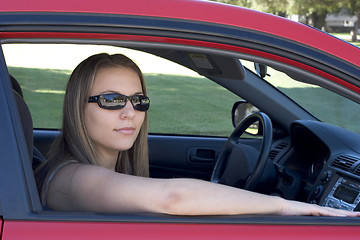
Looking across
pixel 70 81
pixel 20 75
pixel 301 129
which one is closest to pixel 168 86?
pixel 20 75

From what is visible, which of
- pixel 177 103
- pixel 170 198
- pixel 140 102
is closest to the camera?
pixel 170 198

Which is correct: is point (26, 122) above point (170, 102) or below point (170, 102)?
above

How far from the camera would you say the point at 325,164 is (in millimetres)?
2631

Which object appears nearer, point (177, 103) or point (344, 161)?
point (344, 161)

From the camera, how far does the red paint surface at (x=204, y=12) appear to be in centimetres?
151

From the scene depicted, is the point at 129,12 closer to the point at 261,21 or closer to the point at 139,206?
the point at 261,21

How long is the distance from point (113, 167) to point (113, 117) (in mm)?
296

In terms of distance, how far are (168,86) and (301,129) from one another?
9.23m

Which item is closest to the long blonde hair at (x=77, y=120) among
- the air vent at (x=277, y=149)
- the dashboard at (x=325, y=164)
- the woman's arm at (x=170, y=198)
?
the woman's arm at (x=170, y=198)

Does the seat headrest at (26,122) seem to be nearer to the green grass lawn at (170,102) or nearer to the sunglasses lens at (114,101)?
the sunglasses lens at (114,101)

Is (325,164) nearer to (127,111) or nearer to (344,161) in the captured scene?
(344,161)

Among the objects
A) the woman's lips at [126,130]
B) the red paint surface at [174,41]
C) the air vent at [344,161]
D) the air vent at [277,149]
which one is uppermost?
the red paint surface at [174,41]

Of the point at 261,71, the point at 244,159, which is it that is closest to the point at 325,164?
the point at 244,159

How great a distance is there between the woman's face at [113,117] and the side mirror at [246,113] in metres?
1.05
